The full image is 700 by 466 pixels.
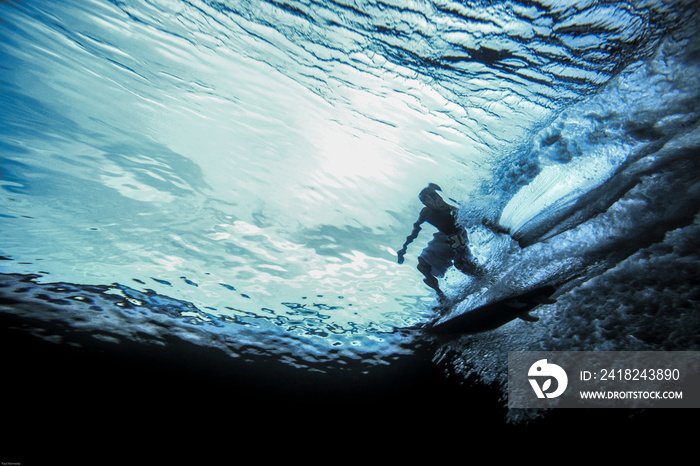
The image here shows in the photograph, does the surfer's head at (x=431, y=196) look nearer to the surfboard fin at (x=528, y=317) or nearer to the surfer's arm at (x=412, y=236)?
the surfer's arm at (x=412, y=236)

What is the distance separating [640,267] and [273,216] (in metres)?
8.44

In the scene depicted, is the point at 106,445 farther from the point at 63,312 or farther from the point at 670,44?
the point at 670,44

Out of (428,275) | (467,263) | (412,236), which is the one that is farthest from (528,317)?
(412,236)

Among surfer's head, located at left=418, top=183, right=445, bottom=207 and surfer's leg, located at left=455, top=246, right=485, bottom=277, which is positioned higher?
surfer's head, located at left=418, top=183, right=445, bottom=207

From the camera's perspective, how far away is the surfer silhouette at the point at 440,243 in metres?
6.10

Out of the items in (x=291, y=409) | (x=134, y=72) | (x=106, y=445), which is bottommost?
(x=106, y=445)

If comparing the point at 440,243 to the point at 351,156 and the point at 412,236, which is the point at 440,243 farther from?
the point at 351,156

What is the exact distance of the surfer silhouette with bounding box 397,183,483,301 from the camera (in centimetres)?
610

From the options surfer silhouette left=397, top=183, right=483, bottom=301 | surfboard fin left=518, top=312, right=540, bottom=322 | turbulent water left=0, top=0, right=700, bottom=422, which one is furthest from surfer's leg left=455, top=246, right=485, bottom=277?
surfboard fin left=518, top=312, right=540, bottom=322

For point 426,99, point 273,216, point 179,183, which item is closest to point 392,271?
point 273,216

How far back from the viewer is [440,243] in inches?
259

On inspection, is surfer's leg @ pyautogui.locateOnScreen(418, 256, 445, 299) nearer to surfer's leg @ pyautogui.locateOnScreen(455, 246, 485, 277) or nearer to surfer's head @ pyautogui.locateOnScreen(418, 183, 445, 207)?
surfer's leg @ pyautogui.locateOnScreen(455, 246, 485, 277)

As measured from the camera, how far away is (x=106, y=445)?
45.7 feet

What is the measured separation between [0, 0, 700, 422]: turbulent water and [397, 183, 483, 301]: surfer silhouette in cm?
26
